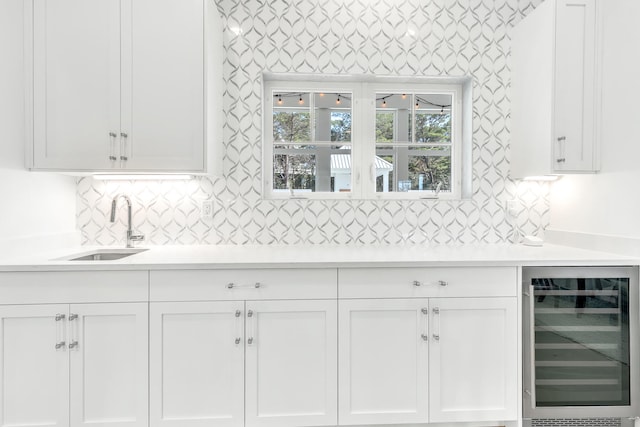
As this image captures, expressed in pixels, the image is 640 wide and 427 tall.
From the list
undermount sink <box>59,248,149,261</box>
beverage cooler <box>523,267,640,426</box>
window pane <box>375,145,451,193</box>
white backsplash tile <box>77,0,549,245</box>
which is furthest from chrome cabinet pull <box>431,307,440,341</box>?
undermount sink <box>59,248,149,261</box>

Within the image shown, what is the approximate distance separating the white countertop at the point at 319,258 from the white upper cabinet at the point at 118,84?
0.50 meters

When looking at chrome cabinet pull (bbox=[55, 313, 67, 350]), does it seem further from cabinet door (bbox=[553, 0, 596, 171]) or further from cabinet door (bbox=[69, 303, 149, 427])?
cabinet door (bbox=[553, 0, 596, 171])

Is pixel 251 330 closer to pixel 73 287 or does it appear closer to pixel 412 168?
pixel 73 287

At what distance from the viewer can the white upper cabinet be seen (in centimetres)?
198

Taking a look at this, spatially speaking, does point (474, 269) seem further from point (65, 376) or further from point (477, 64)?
point (65, 376)

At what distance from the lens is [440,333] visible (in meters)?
1.88

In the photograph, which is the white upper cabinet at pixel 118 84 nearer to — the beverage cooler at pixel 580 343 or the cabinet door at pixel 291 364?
the cabinet door at pixel 291 364

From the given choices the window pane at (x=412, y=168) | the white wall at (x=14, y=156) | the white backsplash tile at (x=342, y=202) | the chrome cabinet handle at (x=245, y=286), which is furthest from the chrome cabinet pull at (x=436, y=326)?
the white wall at (x=14, y=156)

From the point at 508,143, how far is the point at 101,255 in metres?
2.69

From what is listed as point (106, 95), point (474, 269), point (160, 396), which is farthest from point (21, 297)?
point (474, 269)

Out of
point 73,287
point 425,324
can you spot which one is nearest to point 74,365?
point 73,287

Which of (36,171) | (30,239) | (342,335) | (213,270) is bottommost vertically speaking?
(342,335)

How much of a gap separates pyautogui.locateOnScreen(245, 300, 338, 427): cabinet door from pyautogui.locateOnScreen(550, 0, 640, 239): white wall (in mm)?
1620

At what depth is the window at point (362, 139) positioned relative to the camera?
258 centimetres
